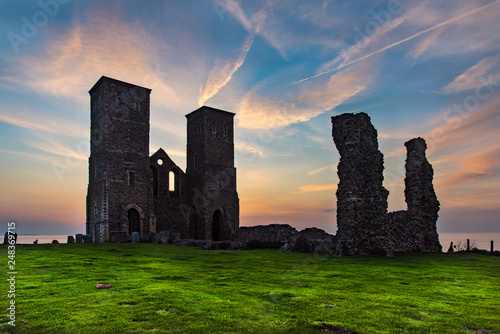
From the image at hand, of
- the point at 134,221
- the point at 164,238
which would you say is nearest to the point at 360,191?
the point at 164,238

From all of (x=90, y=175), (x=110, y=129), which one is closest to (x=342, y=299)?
(x=110, y=129)

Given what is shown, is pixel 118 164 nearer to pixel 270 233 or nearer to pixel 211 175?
pixel 211 175

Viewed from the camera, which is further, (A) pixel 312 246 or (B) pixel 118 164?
(B) pixel 118 164

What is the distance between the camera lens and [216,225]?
4366 cm

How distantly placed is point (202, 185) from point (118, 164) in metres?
10.4

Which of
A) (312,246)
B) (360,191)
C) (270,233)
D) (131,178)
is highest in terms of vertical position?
(131,178)

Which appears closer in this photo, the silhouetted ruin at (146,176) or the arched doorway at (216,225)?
the silhouetted ruin at (146,176)

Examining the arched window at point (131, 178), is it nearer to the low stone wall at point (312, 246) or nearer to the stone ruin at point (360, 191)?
the low stone wall at point (312, 246)

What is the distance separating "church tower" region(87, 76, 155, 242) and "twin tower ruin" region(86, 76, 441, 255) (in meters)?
0.10

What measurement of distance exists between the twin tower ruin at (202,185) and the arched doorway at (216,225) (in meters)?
0.12

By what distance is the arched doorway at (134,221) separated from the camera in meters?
36.2

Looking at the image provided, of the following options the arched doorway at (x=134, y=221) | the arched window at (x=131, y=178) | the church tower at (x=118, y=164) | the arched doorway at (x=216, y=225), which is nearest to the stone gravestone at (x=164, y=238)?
the church tower at (x=118, y=164)

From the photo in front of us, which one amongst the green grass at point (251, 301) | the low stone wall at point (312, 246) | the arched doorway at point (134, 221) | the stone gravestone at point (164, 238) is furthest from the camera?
the arched doorway at point (134, 221)

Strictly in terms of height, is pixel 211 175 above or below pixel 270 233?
above
